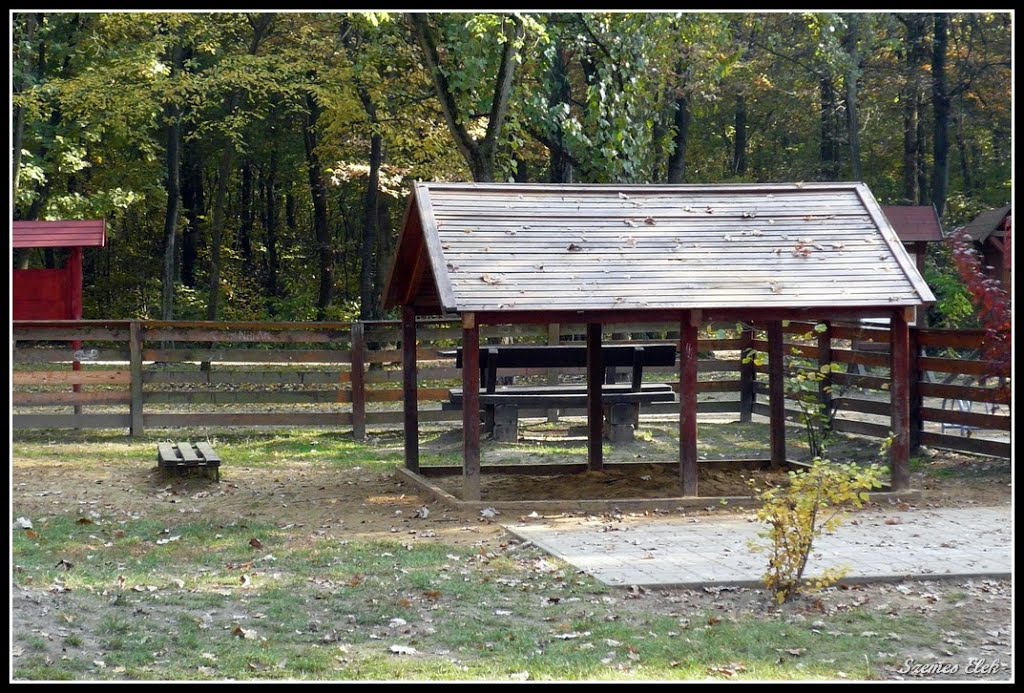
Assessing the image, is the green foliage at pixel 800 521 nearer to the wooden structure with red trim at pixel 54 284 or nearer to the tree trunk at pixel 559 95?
the tree trunk at pixel 559 95

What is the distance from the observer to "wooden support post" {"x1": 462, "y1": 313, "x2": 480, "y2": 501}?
1005cm

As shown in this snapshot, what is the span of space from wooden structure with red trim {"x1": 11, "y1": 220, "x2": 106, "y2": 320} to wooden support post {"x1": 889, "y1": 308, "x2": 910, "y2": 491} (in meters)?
11.7

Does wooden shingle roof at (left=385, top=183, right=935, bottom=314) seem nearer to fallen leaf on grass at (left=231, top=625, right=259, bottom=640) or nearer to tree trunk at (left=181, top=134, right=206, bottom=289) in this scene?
fallen leaf on grass at (left=231, top=625, right=259, bottom=640)

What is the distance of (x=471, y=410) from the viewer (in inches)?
401

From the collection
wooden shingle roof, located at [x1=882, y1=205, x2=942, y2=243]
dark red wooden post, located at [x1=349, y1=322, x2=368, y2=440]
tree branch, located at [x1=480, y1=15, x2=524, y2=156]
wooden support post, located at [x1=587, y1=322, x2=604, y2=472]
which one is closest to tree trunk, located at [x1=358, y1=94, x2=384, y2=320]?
tree branch, located at [x1=480, y1=15, x2=524, y2=156]

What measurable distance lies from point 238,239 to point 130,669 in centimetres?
3188

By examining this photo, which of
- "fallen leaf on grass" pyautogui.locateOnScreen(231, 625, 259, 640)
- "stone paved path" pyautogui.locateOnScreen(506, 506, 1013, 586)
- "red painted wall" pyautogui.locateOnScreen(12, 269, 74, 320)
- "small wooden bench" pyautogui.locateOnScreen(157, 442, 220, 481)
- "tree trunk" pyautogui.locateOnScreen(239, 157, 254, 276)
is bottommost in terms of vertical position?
"stone paved path" pyautogui.locateOnScreen(506, 506, 1013, 586)

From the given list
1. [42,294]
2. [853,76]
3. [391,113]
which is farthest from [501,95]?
[853,76]

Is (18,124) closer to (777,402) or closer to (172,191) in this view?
(172,191)

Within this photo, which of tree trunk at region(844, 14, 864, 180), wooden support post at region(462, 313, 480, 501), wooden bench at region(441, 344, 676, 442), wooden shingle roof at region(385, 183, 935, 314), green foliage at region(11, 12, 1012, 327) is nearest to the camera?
wooden shingle roof at region(385, 183, 935, 314)

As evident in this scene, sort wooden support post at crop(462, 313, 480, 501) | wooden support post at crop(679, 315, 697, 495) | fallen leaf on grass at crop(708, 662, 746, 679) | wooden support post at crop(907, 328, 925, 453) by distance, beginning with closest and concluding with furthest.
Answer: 1. fallen leaf on grass at crop(708, 662, 746, 679)
2. wooden support post at crop(462, 313, 480, 501)
3. wooden support post at crop(679, 315, 697, 495)
4. wooden support post at crop(907, 328, 925, 453)

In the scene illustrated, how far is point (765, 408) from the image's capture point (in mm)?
16906

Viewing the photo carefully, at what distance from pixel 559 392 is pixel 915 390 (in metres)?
4.21

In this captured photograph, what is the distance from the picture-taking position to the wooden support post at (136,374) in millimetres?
15398
